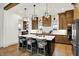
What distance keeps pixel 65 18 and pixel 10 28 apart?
3.22ft

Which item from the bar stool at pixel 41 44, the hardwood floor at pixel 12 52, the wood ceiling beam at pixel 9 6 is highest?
the wood ceiling beam at pixel 9 6

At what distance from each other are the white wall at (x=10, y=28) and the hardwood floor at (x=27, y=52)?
11 cm

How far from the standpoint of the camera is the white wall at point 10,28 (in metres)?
2.05

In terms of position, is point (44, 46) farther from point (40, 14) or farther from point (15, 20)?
point (15, 20)

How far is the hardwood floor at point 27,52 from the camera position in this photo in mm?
1930

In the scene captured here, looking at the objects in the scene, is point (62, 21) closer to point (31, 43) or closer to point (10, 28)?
point (31, 43)

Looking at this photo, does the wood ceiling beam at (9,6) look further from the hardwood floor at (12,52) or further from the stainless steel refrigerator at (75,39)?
the stainless steel refrigerator at (75,39)

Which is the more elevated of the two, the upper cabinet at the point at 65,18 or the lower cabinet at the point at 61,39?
the upper cabinet at the point at 65,18

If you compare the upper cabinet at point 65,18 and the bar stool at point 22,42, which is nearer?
the upper cabinet at point 65,18

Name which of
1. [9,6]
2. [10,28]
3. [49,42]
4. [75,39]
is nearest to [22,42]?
[10,28]

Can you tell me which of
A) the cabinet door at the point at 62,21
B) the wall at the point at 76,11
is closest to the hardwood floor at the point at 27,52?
the cabinet door at the point at 62,21

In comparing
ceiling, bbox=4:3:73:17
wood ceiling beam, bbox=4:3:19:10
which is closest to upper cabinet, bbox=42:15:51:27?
ceiling, bbox=4:3:73:17

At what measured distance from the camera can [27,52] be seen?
80.4 inches

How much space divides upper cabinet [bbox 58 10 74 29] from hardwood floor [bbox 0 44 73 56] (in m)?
0.35
